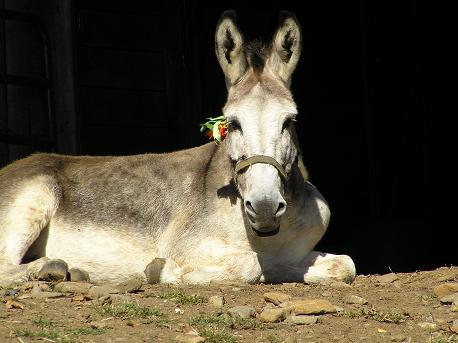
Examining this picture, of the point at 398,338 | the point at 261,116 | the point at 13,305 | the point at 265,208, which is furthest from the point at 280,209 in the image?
the point at 13,305

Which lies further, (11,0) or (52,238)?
(11,0)

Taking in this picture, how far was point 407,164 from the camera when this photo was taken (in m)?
12.1

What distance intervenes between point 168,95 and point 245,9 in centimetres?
161

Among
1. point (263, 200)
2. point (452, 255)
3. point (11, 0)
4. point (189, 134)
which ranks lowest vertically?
point (452, 255)

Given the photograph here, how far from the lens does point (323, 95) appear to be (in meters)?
12.2

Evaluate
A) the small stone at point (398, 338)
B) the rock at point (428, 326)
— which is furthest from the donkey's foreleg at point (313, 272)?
the small stone at point (398, 338)

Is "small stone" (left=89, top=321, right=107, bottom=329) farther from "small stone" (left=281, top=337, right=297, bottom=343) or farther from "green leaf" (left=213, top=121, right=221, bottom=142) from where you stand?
"green leaf" (left=213, top=121, right=221, bottom=142)

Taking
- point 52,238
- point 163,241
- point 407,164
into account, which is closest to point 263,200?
point 163,241

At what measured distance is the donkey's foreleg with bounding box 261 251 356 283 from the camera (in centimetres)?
717

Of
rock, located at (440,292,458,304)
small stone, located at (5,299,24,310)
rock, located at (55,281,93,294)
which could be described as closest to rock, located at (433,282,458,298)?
rock, located at (440,292,458,304)

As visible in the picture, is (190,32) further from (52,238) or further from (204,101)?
(52,238)

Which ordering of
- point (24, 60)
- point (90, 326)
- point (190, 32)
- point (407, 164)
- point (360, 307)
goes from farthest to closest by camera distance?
point (407, 164) → point (190, 32) → point (24, 60) → point (360, 307) → point (90, 326)

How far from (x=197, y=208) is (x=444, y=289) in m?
2.05

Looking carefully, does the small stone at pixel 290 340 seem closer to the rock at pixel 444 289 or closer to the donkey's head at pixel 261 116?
the donkey's head at pixel 261 116
